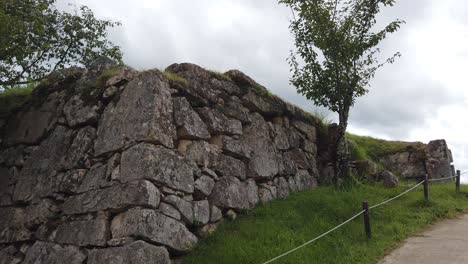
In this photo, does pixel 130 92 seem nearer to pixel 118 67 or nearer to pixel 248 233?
pixel 118 67

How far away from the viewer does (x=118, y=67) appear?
9.68m

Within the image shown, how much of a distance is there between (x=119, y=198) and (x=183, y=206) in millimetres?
1216

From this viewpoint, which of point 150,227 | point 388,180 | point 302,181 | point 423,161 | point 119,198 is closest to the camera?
point 150,227

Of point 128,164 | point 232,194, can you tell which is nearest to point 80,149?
point 128,164

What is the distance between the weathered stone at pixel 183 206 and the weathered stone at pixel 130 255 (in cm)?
90

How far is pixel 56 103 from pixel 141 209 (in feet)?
13.3

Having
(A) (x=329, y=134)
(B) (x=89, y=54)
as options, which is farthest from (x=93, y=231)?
(A) (x=329, y=134)

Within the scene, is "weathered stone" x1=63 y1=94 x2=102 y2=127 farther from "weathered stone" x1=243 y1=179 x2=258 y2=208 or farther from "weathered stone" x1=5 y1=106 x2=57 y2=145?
"weathered stone" x1=243 y1=179 x2=258 y2=208

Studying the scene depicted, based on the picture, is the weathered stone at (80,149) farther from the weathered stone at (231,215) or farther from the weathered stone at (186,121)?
the weathered stone at (231,215)

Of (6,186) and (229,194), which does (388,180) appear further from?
(6,186)

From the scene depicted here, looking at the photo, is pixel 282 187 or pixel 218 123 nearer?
pixel 218 123

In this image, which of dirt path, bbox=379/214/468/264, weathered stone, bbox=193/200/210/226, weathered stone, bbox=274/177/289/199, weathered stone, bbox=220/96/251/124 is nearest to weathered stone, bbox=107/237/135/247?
weathered stone, bbox=193/200/210/226

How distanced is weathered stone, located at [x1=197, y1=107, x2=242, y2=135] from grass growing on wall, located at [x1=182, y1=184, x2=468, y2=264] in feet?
6.24

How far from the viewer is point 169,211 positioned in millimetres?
7617
